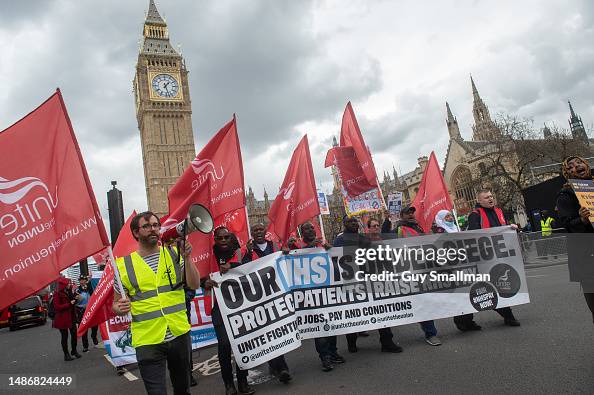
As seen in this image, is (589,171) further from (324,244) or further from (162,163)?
(162,163)

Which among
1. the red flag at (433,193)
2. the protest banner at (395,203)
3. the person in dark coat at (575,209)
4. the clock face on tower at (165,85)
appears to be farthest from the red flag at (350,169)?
the clock face on tower at (165,85)

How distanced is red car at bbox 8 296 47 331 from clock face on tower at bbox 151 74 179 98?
191 feet

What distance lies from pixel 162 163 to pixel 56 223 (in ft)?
246

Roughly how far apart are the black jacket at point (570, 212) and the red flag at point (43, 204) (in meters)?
4.19

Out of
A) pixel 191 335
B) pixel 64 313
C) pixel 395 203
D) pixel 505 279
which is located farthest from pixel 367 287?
pixel 64 313

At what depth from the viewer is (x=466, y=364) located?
4691mm

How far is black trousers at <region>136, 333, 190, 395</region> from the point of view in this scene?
3.12m

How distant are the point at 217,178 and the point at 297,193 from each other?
2085 millimetres

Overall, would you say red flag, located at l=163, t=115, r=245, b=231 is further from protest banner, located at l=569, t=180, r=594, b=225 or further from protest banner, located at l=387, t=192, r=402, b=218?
protest banner, located at l=387, t=192, r=402, b=218

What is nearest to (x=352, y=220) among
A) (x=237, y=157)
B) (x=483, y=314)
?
(x=237, y=157)

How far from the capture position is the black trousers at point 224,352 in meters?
4.98

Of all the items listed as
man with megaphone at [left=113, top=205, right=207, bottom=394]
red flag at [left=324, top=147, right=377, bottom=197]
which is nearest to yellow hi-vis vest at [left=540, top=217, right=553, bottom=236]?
red flag at [left=324, top=147, right=377, bottom=197]

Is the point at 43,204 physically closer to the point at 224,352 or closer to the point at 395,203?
the point at 224,352

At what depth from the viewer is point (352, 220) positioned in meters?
6.21
